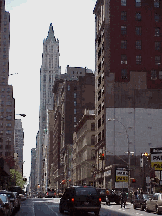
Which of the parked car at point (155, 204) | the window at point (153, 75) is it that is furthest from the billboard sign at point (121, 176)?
the window at point (153, 75)

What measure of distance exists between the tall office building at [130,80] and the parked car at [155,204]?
56732mm

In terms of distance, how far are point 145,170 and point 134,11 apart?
3747 centimetres

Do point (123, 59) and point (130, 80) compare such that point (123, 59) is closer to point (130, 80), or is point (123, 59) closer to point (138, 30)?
point (130, 80)

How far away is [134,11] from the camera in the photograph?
352ft

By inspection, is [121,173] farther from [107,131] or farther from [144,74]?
[144,74]

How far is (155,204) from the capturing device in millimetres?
38938

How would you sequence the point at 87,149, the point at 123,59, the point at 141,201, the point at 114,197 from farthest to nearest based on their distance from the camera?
the point at 87,149 < the point at 123,59 < the point at 114,197 < the point at 141,201

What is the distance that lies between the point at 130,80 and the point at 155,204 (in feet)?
219

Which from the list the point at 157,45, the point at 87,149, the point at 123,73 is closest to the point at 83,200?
the point at 123,73

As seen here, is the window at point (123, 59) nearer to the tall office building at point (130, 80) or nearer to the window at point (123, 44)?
the tall office building at point (130, 80)

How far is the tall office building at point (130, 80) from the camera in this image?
100750 mm

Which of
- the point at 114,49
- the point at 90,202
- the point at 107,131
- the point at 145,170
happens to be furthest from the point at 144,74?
the point at 90,202

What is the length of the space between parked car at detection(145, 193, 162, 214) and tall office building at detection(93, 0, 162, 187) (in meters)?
56.7

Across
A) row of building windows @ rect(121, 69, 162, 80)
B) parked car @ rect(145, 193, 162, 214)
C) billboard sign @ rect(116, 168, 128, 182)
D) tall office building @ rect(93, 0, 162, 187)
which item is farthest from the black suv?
row of building windows @ rect(121, 69, 162, 80)
